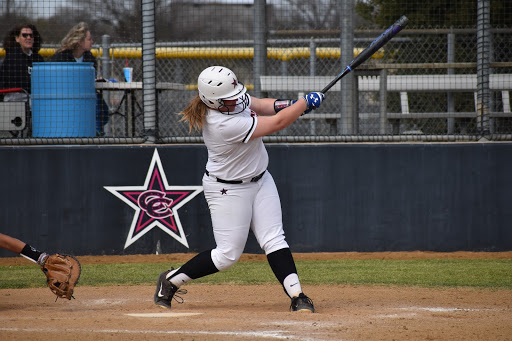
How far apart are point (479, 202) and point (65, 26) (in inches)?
279

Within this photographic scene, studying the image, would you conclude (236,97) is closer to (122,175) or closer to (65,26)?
(122,175)

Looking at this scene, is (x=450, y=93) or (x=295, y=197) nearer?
(x=295, y=197)

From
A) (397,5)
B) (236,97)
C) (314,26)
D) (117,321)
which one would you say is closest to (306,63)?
(314,26)

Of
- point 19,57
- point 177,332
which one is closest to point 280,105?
point 177,332

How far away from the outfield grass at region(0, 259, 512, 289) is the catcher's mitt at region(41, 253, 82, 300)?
50.7 inches

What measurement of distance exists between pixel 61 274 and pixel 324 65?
231 inches

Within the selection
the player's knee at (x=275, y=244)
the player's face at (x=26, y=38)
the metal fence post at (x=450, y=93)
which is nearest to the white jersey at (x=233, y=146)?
the player's knee at (x=275, y=244)

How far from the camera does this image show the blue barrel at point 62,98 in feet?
24.7

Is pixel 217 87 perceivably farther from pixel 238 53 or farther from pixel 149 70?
pixel 238 53

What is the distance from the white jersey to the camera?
4.48m

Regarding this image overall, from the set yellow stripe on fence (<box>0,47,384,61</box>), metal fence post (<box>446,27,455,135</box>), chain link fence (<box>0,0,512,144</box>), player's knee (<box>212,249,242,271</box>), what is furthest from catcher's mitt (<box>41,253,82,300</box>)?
metal fence post (<box>446,27,455,135</box>)

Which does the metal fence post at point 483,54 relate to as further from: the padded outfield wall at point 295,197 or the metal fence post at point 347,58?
the metal fence post at point 347,58

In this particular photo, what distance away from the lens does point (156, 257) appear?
292 inches

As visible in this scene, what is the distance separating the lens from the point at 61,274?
4891mm
